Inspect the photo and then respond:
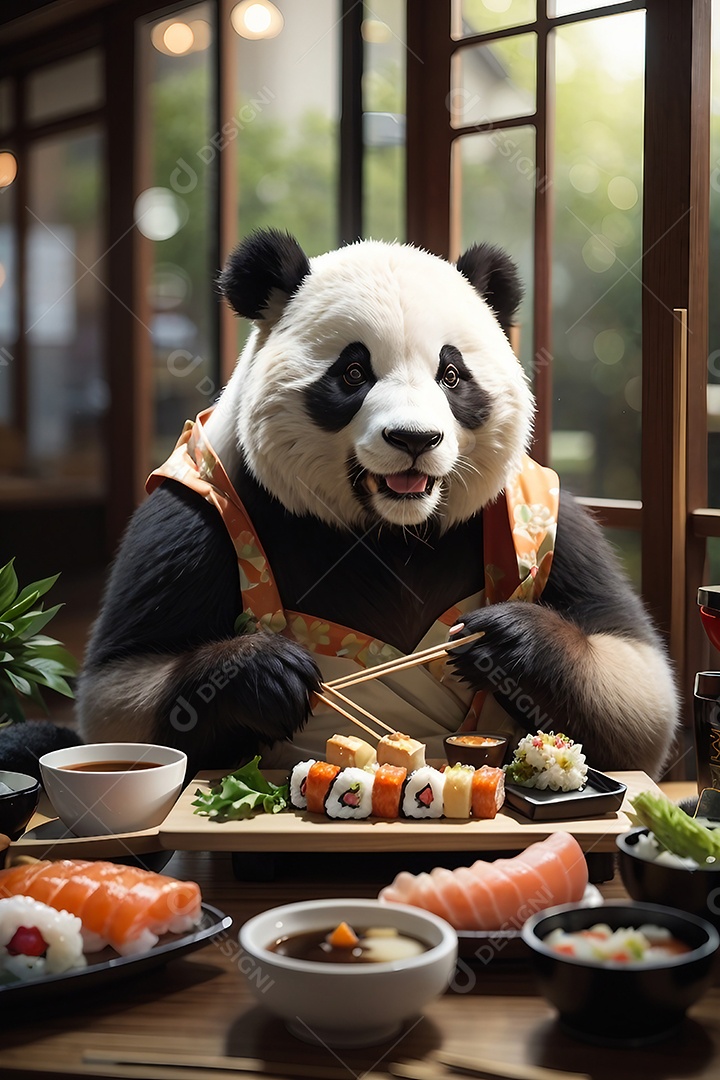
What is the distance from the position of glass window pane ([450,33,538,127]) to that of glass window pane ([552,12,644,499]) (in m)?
0.08

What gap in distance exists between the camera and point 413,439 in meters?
1.68

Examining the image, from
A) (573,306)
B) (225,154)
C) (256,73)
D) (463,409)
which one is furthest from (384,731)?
(256,73)

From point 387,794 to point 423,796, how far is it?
0.05m

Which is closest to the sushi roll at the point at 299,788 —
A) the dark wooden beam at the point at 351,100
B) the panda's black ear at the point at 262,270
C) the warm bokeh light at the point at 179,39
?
the panda's black ear at the point at 262,270

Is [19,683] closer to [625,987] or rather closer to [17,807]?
[17,807]

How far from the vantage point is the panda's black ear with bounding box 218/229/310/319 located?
1884mm

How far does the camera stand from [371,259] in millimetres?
1897

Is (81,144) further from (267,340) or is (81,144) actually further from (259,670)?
(259,670)

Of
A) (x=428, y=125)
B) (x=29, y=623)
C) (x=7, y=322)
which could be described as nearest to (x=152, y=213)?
(x=7, y=322)

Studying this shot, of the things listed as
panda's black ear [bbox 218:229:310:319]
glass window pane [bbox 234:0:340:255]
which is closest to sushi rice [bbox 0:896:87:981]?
panda's black ear [bbox 218:229:310:319]

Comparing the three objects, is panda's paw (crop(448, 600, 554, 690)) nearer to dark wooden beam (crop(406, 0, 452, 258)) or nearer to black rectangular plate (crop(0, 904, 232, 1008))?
black rectangular plate (crop(0, 904, 232, 1008))

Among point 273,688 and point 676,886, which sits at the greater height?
point 273,688

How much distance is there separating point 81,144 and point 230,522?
2.56m

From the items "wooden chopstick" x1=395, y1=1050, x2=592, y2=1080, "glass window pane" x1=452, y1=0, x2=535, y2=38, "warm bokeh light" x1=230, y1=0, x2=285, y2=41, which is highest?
"warm bokeh light" x1=230, y1=0, x2=285, y2=41
